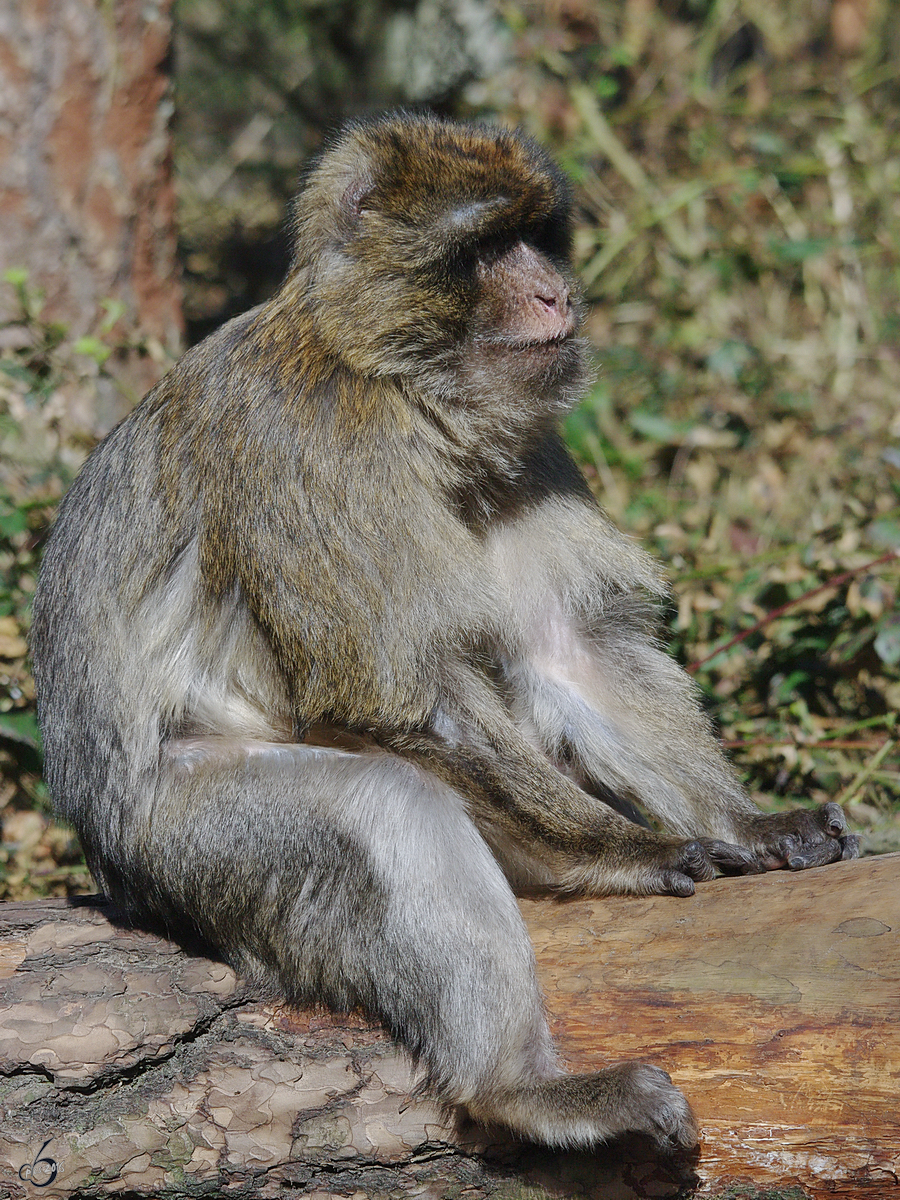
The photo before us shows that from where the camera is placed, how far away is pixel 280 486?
381 centimetres

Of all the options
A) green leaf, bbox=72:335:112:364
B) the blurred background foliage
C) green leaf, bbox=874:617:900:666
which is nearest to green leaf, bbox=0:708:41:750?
the blurred background foliage

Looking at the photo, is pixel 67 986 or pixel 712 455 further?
pixel 712 455

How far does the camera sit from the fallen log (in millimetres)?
3180

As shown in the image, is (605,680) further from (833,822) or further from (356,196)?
(356,196)

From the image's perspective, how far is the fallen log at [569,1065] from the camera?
3.18 m

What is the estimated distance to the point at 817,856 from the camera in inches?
150

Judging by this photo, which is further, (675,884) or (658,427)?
(658,427)

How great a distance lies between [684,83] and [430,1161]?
944 cm

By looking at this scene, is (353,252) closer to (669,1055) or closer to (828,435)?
(669,1055)

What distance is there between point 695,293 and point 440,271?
6085mm

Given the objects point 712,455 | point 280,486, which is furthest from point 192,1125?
point 712,455

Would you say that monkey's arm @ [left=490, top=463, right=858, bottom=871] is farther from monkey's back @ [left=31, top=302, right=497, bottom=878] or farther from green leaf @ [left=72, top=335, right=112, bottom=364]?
green leaf @ [left=72, top=335, right=112, bottom=364]

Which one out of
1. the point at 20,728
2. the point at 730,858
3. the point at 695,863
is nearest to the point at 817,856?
the point at 730,858

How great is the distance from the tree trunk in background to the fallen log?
4.49m
